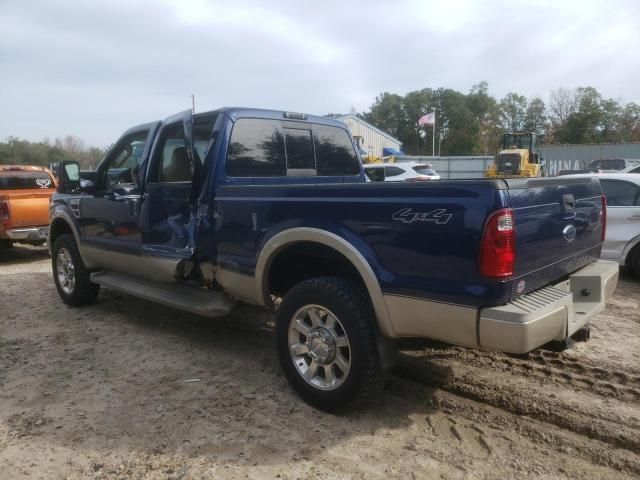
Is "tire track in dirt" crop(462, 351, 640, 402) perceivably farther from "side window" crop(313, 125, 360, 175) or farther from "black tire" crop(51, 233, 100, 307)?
"black tire" crop(51, 233, 100, 307)

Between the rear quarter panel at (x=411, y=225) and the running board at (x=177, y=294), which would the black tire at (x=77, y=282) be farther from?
the rear quarter panel at (x=411, y=225)

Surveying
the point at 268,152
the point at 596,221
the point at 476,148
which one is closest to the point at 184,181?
the point at 268,152

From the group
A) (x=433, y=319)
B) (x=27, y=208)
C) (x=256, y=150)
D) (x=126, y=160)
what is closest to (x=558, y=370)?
(x=433, y=319)

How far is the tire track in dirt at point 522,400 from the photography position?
9.64 feet

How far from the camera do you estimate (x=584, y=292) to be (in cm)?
339

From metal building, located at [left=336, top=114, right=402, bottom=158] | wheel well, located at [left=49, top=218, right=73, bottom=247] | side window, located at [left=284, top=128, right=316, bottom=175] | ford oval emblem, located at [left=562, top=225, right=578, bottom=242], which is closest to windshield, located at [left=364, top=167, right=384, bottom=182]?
side window, located at [left=284, top=128, right=316, bottom=175]

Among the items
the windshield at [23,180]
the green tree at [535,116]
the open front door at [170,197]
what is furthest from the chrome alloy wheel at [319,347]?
the green tree at [535,116]

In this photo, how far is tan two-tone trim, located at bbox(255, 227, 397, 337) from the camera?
2908mm

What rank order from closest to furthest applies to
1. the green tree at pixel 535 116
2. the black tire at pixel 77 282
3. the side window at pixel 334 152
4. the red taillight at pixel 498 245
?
the red taillight at pixel 498 245 < the side window at pixel 334 152 < the black tire at pixel 77 282 < the green tree at pixel 535 116

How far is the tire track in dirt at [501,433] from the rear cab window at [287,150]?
7.39ft

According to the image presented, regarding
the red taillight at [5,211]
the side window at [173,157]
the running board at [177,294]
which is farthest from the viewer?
the red taillight at [5,211]

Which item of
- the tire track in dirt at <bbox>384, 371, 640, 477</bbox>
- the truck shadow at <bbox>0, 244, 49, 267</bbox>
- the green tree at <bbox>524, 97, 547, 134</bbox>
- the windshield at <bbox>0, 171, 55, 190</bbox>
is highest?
the green tree at <bbox>524, 97, 547, 134</bbox>

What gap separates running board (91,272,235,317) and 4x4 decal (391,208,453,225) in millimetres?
1828

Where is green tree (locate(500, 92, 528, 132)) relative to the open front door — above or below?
above
